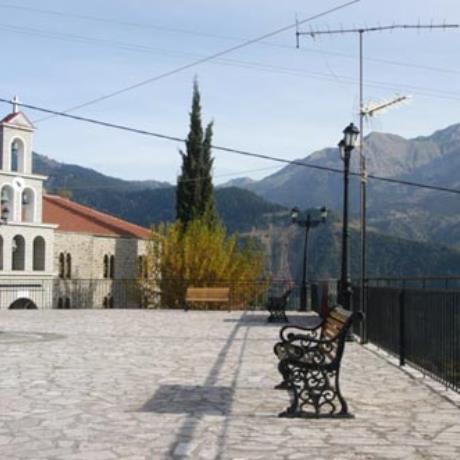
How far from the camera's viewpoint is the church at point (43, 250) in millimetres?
47125

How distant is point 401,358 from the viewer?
11.8 metres

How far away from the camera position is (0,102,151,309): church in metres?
47.1

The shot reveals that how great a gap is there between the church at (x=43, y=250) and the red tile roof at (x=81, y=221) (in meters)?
0.11

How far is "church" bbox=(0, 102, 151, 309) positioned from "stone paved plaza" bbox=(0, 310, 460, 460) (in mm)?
30164

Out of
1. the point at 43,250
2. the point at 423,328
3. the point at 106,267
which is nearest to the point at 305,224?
the point at 423,328

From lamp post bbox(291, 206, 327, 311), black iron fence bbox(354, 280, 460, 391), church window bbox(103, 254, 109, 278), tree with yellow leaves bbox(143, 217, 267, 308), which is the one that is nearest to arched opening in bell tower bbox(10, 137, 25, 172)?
church window bbox(103, 254, 109, 278)

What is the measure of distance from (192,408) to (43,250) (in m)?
43.4

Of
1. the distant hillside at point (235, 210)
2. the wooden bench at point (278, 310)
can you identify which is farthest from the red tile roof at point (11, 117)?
the distant hillside at point (235, 210)

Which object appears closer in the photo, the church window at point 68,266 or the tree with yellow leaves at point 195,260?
the tree with yellow leaves at point 195,260

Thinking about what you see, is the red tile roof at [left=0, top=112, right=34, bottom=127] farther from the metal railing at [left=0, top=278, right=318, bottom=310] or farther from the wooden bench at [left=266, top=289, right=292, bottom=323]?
the wooden bench at [left=266, top=289, right=292, bottom=323]

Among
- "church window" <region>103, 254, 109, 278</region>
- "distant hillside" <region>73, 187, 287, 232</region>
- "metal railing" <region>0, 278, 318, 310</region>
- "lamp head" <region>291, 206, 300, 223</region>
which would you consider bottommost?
"metal railing" <region>0, 278, 318, 310</region>

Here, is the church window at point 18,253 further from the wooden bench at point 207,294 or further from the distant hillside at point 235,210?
the distant hillside at point 235,210

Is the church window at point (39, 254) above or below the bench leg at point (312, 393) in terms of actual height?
above

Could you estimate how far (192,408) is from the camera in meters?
8.00
